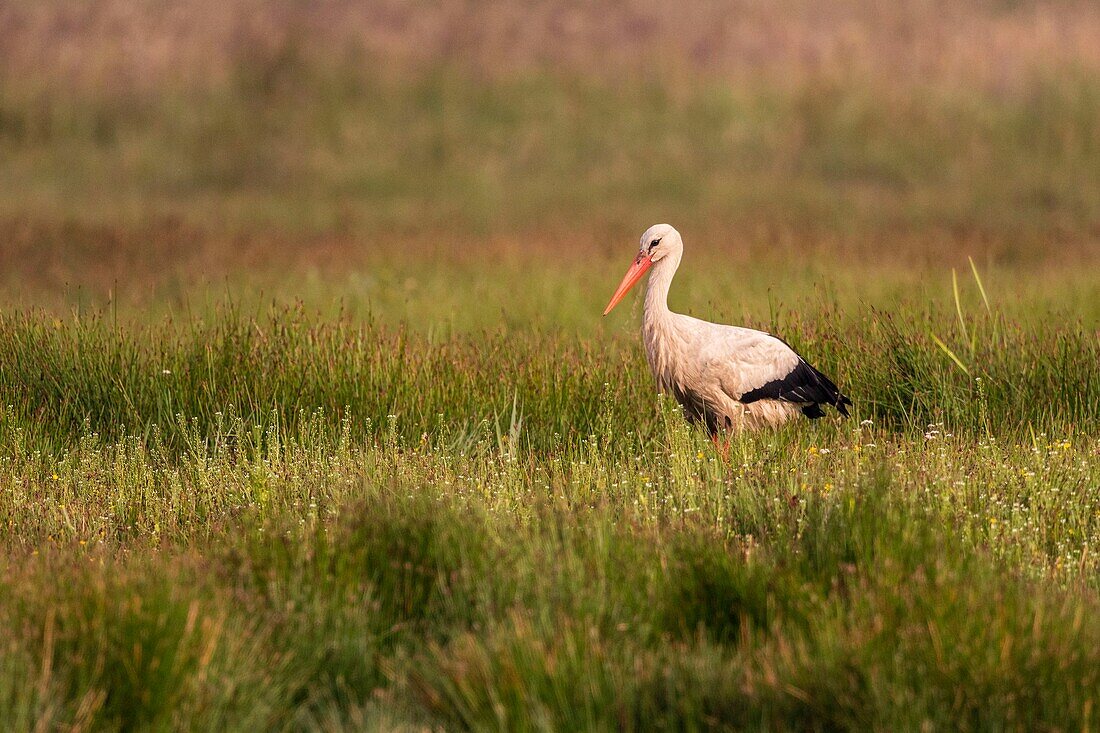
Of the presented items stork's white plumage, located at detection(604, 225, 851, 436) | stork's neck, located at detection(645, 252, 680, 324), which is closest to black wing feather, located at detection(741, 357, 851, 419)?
stork's white plumage, located at detection(604, 225, 851, 436)

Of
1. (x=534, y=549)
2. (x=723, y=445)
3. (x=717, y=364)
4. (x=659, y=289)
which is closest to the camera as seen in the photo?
(x=534, y=549)

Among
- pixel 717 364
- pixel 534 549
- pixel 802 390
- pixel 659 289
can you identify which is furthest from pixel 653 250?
pixel 534 549

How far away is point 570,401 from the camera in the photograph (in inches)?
300

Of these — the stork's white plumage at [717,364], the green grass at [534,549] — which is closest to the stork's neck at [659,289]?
the stork's white plumage at [717,364]

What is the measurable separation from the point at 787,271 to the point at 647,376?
7.80 metres

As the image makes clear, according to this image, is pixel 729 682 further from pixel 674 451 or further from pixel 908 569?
pixel 674 451

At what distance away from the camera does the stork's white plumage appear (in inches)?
278

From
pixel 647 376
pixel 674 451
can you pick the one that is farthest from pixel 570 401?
pixel 674 451

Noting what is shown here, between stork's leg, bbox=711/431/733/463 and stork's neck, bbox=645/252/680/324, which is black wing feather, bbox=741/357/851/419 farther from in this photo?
stork's neck, bbox=645/252/680/324

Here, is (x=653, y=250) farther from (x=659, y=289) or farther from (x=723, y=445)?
(x=723, y=445)

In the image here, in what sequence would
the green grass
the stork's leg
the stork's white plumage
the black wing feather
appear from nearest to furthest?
the green grass, the stork's leg, the stork's white plumage, the black wing feather

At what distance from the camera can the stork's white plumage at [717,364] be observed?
7070 mm

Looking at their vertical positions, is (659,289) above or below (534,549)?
above

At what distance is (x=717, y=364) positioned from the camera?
7.05m
